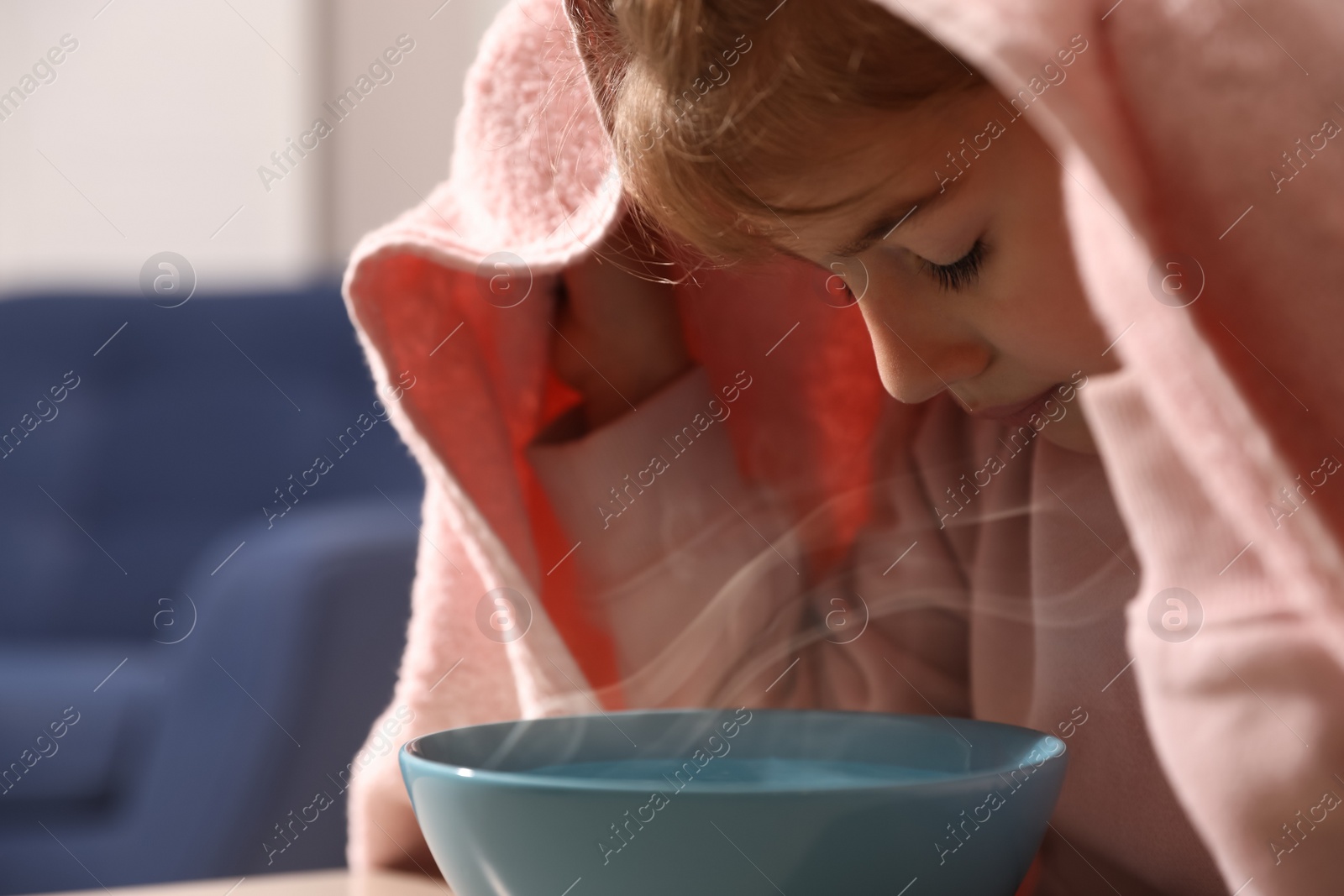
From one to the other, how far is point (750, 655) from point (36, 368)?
141 centimetres

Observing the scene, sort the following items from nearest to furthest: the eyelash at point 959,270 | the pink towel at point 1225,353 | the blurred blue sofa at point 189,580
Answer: the pink towel at point 1225,353 < the eyelash at point 959,270 < the blurred blue sofa at point 189,580

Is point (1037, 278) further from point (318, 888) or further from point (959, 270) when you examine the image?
point (318, 888)

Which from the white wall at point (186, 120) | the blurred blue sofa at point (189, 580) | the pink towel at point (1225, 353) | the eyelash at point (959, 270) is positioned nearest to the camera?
the pink towel at point (1225, 353)

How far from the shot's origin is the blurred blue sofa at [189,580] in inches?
40.1

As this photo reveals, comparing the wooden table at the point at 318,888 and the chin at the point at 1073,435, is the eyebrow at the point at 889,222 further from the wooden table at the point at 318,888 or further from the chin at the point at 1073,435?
the wooden table at the point at 318,888

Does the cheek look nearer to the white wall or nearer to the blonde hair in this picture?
the blonde hair

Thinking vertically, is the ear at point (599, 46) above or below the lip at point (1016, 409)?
above

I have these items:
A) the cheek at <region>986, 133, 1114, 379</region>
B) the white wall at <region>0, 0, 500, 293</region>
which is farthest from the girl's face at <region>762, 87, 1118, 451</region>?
the white wall at <region>0, 0, 500, 293</region>

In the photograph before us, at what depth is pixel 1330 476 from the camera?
28 cm

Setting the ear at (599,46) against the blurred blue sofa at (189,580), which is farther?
the blurred blue sofa at (189,580)

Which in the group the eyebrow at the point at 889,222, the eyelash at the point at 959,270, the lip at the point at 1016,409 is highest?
the eyebrow at the point at 889,222

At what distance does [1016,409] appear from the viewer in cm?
45

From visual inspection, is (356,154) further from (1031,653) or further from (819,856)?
(819,856)

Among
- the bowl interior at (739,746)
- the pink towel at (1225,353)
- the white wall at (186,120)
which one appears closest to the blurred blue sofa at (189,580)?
the white wall at (186,120)
